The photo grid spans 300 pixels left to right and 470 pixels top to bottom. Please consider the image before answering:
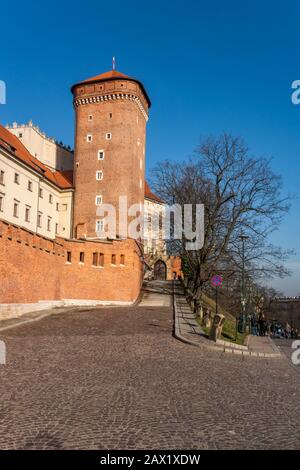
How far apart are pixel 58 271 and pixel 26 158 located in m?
21.8

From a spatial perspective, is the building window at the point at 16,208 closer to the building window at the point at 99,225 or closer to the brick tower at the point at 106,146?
the brick tower at the point at 106,146

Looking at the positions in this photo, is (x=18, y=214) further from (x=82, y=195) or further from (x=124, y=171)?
(x=124, y=171)

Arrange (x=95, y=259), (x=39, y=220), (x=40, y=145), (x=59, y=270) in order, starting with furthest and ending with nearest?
(x=40, y=145) < (x=39, y=220) < (x=95, y=259) < (x=59, y=270)

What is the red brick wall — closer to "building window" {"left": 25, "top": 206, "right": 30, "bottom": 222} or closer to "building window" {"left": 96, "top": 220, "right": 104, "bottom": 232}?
"building window" {"left": 96, "top": 220, "right": 104, "bottom": 232}

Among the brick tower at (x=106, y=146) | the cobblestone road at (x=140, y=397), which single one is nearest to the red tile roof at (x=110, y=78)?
the brick tower at (x=106, y=146)

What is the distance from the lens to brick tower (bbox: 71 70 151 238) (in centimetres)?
4388

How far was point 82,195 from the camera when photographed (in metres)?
46.2

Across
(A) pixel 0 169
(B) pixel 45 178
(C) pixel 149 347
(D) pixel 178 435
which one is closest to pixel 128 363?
(C) pixel 149 347

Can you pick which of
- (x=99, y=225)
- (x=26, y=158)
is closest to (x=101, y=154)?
(x=99, y=225)

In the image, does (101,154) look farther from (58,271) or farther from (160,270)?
(160,270)

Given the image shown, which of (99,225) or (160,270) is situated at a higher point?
(99,225)

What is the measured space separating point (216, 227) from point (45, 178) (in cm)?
2553

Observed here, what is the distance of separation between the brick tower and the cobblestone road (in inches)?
1195

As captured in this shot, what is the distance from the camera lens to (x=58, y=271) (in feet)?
89.1
